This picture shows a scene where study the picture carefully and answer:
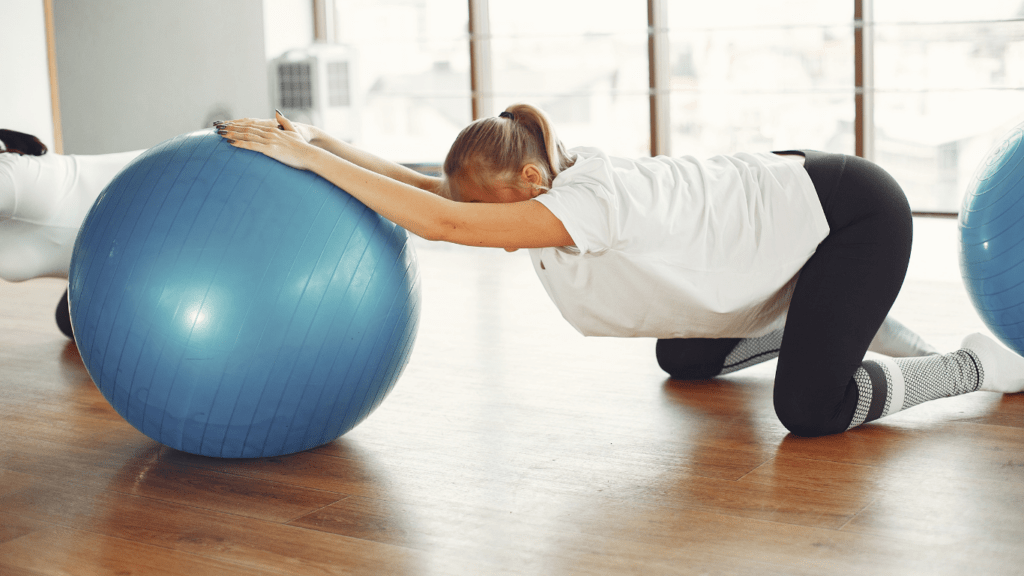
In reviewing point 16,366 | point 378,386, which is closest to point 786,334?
point 378,386

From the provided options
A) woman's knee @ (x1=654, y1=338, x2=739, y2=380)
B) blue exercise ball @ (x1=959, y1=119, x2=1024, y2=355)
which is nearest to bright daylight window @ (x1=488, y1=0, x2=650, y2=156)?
woman's knee @ (x1=654, y1=338, x2=739, y2=380)

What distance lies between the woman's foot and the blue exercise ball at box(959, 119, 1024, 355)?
25mm

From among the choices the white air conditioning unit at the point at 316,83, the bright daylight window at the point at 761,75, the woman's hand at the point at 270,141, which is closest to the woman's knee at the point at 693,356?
the woman's hand at the point at 270,141

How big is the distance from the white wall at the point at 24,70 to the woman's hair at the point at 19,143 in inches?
108

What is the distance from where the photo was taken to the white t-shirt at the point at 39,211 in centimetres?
248

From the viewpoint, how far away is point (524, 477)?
1.68 meters

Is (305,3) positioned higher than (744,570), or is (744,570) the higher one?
(305,3)

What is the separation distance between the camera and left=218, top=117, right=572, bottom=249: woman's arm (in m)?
1.55

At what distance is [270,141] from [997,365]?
5.15 ft

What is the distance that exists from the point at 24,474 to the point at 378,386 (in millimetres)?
692

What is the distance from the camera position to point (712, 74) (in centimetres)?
569

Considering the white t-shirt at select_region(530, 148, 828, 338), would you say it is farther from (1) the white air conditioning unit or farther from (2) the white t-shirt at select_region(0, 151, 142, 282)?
(1) the white air conditioning unit

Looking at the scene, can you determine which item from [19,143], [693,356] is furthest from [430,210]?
[19,143]

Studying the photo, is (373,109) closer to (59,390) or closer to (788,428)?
(59,390)
